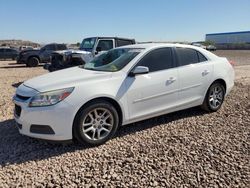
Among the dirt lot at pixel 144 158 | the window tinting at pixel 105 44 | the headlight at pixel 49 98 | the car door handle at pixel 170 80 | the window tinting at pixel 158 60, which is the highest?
the window tinting at pixel 105 44

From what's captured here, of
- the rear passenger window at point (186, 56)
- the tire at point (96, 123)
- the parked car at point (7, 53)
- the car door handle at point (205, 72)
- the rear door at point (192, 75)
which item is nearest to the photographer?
the tire at point (96, 123)

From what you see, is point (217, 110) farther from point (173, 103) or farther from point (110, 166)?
point (110, 166)

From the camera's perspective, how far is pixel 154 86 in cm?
483

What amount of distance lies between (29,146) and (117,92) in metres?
1.65

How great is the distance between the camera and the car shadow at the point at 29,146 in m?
3.95

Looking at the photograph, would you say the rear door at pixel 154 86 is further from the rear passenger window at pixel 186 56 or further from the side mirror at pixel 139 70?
the rear passenger window at pixel 186 56

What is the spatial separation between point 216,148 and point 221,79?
2.30 metres

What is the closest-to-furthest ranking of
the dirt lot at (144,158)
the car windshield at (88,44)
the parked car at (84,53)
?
the dirt lot at (144,158), the parked car at (84,53), the car windshield at (88,44)

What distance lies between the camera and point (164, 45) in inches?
211

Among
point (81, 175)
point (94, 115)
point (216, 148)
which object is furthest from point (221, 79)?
point (81, 175)

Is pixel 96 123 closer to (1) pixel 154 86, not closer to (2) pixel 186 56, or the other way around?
(1) pixel 154 86

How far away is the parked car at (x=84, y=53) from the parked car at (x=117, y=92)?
5.31 m

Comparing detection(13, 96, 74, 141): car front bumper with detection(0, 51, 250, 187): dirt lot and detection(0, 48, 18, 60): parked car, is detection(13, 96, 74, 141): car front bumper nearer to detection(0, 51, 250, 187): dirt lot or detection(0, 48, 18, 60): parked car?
detection(0, 51, 250, 187): dirt lot

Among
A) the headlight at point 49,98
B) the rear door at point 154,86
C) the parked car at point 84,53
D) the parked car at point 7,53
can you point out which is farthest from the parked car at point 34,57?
the headlight at point 49,98
